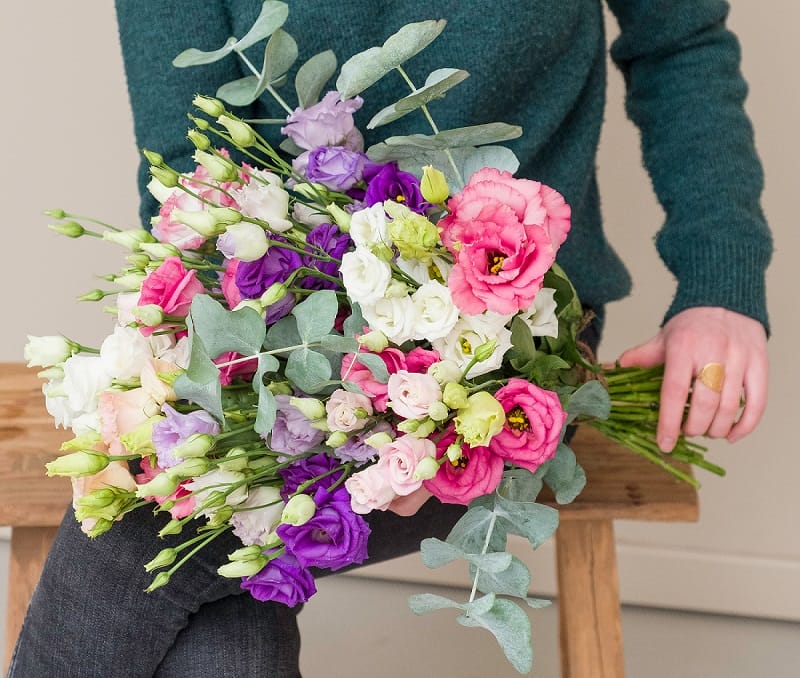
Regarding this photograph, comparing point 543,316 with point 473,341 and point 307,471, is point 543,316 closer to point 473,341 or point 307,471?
point 473,341

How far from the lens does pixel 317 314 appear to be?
20.6 inches

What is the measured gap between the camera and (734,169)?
88 cm

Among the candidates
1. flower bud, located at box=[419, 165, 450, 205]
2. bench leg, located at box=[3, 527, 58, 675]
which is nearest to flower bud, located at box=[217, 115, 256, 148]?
flower bud, located at box=[419, 165, 450, 205]

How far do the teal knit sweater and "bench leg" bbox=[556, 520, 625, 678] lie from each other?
26 cm

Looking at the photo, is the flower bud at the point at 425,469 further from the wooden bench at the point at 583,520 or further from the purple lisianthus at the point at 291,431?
the wooden bench at the point at 583,520

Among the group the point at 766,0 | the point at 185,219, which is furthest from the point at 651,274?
the point at 185,219

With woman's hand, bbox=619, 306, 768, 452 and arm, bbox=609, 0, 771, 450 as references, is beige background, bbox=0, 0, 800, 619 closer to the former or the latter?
arm, bbox=609, 0, 771, 450

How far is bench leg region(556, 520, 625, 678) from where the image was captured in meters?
0.96

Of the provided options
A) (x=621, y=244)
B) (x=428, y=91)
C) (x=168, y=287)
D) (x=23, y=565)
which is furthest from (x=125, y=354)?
(x=621, y=244)

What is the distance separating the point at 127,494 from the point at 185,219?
17 centimetres

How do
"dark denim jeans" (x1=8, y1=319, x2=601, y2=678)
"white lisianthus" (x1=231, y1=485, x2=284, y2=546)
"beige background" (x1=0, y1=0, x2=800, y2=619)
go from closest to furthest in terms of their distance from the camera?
1. "white lisianthus" (x1=231, y1=485, x2=284, y2=546)
2. "dark denim jeans" (x1=8, y1=319, x2=601, y2=678)
3. "beige background" (x1=0, y1=0, x2=800, y2=619)

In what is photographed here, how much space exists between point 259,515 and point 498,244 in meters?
0.25

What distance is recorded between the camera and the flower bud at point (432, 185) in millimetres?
514

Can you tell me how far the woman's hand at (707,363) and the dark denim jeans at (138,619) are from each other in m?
0.39
